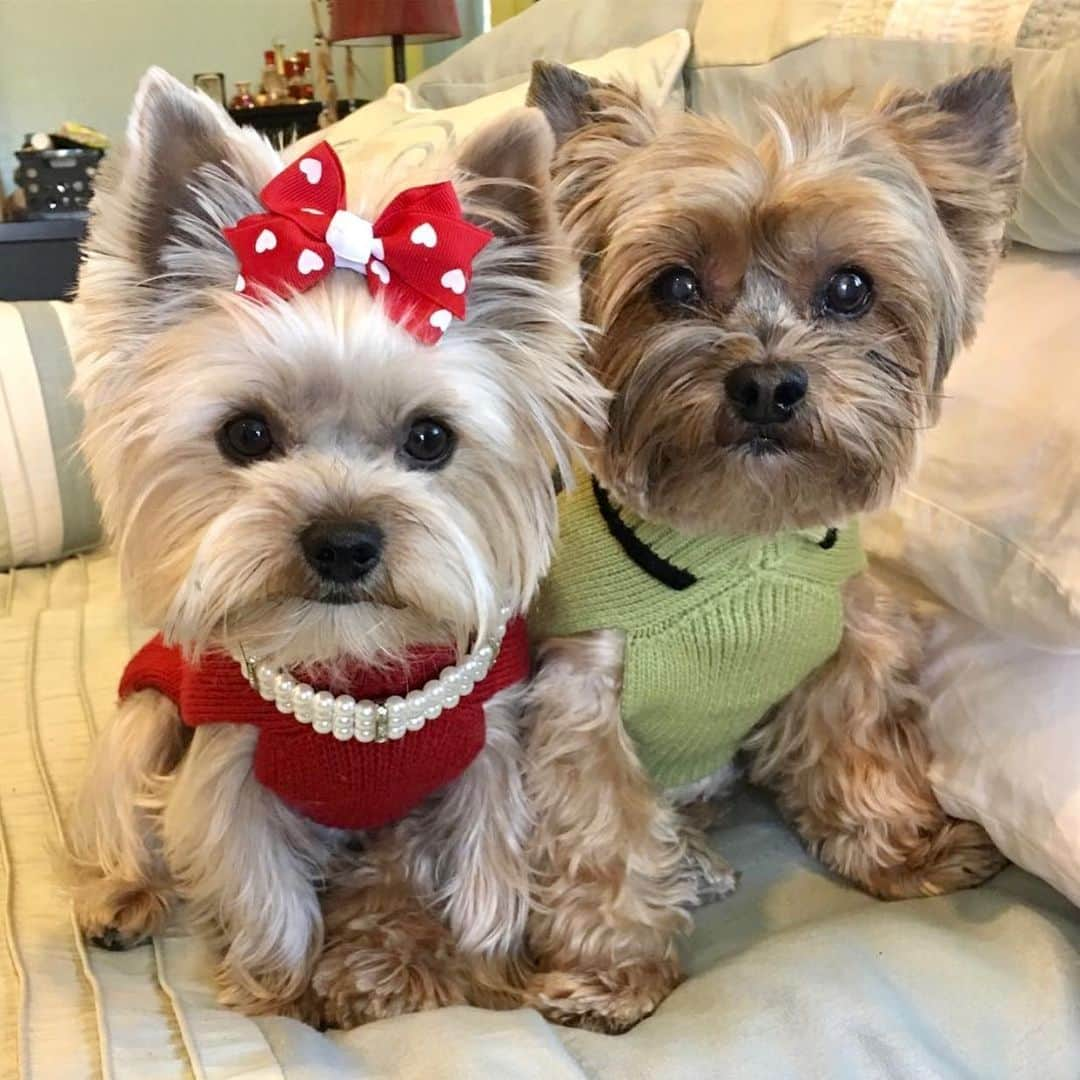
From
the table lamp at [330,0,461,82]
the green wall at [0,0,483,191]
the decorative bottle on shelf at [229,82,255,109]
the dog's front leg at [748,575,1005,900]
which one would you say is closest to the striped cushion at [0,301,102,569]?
the dog's front leg at [748,575,1005,900]

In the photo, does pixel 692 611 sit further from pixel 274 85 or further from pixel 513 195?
pixel 274 85

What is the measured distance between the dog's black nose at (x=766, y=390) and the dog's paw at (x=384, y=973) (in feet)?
1.90

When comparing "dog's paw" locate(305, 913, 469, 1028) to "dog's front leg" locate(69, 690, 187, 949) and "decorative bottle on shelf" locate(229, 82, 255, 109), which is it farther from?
"decorative bottle on shelf" locate(229, 82, 255, 109)

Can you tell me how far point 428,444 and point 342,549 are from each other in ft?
0.43

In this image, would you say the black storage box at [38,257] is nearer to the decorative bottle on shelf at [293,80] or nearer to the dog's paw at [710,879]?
the decorative bottle on shelf at [293,80]

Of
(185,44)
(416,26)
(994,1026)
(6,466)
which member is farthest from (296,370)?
(185,44)

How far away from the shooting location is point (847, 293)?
1.03 metres

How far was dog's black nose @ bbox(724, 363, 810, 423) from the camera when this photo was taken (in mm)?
938

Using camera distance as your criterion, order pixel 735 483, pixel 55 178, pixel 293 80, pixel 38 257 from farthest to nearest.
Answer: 1. pixel 293 80
2. pixel 55 178
3. pixel 38 257
4. pixel 735 483

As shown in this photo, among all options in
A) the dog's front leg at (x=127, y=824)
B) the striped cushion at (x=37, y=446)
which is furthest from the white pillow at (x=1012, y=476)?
the striped cushion at (x=37, y=446)

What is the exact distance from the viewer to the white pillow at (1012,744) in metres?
0.98

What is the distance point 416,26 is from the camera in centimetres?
296

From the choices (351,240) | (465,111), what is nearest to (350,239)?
(351,240)

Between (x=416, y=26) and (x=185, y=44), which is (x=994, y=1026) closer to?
(x=416, y=26)
